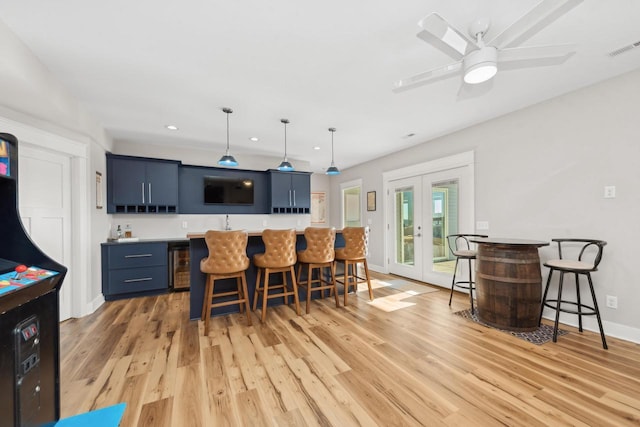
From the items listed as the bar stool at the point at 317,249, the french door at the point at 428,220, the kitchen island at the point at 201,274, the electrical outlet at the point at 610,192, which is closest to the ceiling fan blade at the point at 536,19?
the electrical outlet at the point at 610,192

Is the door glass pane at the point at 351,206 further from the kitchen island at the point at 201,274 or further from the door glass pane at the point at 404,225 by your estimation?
the kitchen island at the point at 201,274

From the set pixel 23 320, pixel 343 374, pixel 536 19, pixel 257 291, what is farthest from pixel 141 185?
pixel 536 19

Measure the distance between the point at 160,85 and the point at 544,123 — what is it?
420cm

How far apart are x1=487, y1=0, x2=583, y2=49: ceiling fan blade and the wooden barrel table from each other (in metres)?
1.85

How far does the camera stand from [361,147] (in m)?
4.86

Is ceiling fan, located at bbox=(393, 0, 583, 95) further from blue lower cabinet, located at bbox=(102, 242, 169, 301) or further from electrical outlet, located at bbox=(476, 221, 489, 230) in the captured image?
blue lower cabinet, located at bbox=(102, 242, 169, 301)

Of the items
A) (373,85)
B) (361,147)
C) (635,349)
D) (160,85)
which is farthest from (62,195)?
(635,349)

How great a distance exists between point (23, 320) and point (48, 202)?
251 cm

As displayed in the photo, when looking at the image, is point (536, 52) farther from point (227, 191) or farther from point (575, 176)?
point (227, 191)

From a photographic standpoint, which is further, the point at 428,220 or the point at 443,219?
the point at 428,220

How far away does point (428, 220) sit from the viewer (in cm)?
450

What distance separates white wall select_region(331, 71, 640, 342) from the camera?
2.42 m

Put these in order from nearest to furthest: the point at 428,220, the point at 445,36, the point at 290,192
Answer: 1. the point at 445,36
2. the point at 428,220
3. the point at 290,192

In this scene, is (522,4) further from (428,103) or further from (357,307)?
(357,307)
